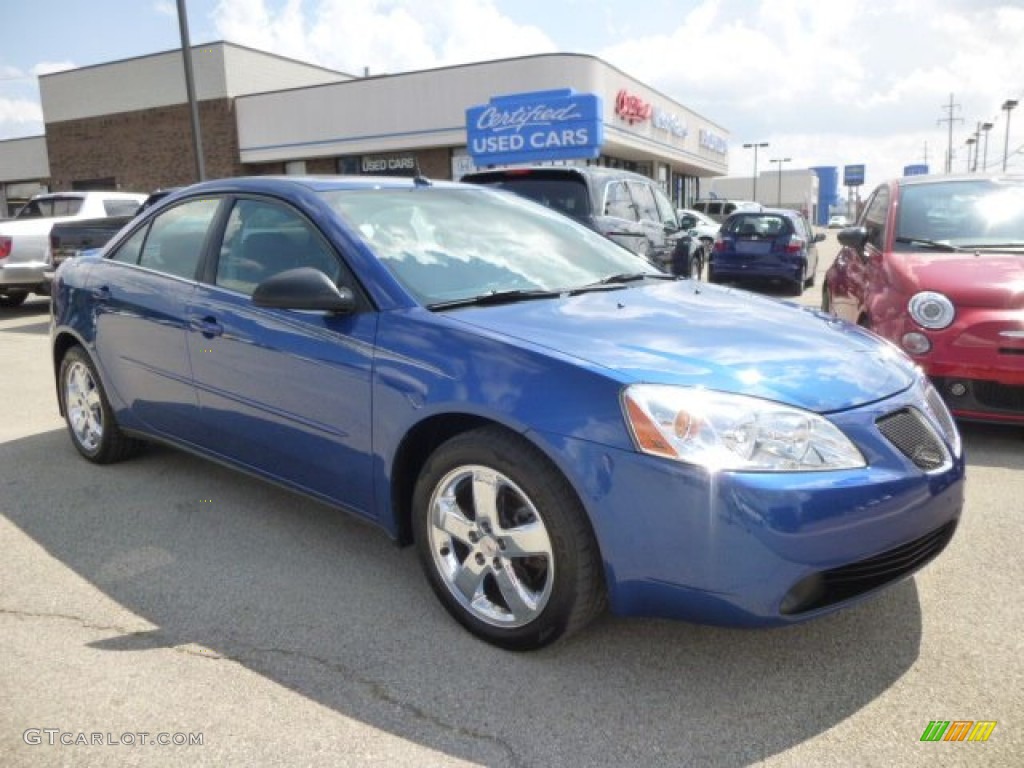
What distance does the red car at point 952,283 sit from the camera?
4660mm

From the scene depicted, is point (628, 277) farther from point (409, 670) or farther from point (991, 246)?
point (991, 246)

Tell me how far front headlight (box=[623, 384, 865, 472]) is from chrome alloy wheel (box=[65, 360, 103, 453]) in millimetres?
3434

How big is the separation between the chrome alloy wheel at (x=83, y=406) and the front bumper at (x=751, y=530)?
3.29 metres

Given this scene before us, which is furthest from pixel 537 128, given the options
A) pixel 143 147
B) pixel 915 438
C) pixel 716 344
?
pixel 143 147

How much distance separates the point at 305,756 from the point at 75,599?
1433mm

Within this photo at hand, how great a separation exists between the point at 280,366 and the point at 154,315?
109 cm

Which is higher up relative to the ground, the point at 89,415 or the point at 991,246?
the point at 991,246

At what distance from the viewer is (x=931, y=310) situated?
4.81m

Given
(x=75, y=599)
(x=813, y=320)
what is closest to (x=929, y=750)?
(x=813, y=320)

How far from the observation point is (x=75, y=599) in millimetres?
3113

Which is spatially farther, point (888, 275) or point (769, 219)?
point (769, 219)

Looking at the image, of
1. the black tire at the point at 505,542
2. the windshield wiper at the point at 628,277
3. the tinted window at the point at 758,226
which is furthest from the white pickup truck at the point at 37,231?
the black tire at the point at 505,542

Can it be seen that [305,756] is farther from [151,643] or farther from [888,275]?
[888,275]

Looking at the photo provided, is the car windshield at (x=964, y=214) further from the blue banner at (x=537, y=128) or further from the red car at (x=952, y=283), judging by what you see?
the blue banner at (x=537, y=128)
